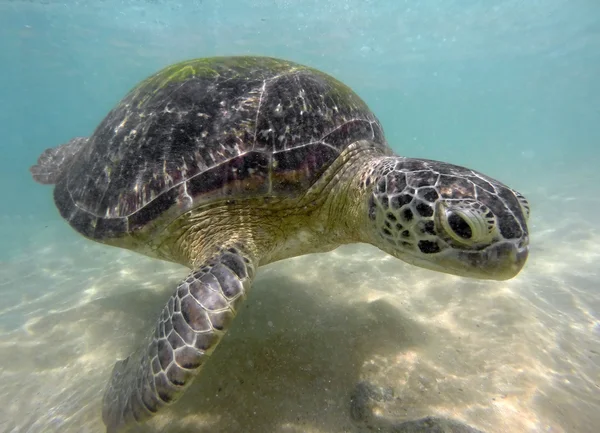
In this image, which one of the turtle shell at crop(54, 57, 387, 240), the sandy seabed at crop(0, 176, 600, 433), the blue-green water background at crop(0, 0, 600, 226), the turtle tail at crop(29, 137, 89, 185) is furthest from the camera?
the blue-green water background at crop(0, 0, 600, 226)

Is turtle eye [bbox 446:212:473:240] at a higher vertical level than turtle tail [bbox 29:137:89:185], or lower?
higher

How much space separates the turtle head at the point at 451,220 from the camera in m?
2.12

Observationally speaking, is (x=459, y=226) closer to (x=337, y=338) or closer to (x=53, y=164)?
(x=337, y=338)

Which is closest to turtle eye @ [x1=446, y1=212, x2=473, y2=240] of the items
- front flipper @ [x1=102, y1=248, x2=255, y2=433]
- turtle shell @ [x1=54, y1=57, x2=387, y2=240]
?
turtle shell @ [x1=54, y1=57, x2=387, y2=240]

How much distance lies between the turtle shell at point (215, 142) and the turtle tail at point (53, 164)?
2065 millimetres

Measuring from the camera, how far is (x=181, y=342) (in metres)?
2.34

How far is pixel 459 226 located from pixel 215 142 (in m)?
2.34

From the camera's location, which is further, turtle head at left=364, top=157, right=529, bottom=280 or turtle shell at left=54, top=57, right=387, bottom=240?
turtle shell at left=54, top=57, right=387, bottom=240

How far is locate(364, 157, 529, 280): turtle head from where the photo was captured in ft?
6.97

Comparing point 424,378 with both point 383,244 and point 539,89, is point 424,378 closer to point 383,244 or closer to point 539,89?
point 383,244

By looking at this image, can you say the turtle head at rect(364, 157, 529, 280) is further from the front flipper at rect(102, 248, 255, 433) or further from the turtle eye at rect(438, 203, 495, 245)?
the front flipper at rect(102, 248, 255, 433)

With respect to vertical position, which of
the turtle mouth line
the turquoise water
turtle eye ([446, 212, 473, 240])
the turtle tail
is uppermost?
turtle eye ([446, 212, 473, 240])

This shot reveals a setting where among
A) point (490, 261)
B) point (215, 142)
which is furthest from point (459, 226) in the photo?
point (215, 142)

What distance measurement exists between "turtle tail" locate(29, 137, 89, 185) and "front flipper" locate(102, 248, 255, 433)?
4.31 metres
